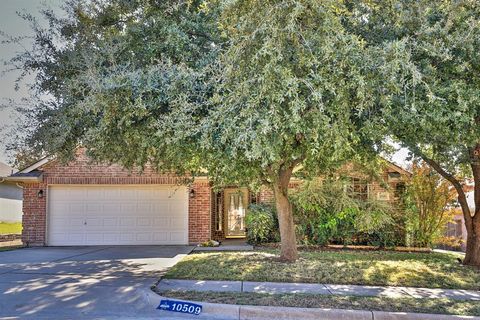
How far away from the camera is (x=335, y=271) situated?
29.5 ft

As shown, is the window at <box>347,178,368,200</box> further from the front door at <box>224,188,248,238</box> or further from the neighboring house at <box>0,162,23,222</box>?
the neighboring house at <box>0,162,23,222</box>

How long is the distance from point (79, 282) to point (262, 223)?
7.15 m

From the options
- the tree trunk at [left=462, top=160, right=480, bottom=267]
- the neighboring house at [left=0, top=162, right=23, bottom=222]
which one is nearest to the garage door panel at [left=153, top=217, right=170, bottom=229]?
the tree trunk at [left=462, top=160, right=480, bottom=267]

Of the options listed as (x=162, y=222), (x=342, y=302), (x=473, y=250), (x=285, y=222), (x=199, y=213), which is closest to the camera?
(x=342, y=302)

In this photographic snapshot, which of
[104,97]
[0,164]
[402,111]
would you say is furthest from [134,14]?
[0,164]

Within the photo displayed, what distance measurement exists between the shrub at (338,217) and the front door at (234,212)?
4216 millimetres

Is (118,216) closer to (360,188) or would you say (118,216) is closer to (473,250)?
(360,188)

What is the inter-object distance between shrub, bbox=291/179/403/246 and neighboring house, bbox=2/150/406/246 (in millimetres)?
2296

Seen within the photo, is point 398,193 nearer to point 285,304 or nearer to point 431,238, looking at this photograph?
point 431,238

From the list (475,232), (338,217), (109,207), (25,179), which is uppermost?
(25,179)

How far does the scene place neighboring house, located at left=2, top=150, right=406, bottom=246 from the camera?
51.1ft

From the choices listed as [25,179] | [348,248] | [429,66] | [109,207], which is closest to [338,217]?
[348,248]

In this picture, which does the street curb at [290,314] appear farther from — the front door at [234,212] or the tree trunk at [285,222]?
the front door at [234,212]

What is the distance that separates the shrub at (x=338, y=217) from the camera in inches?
536
